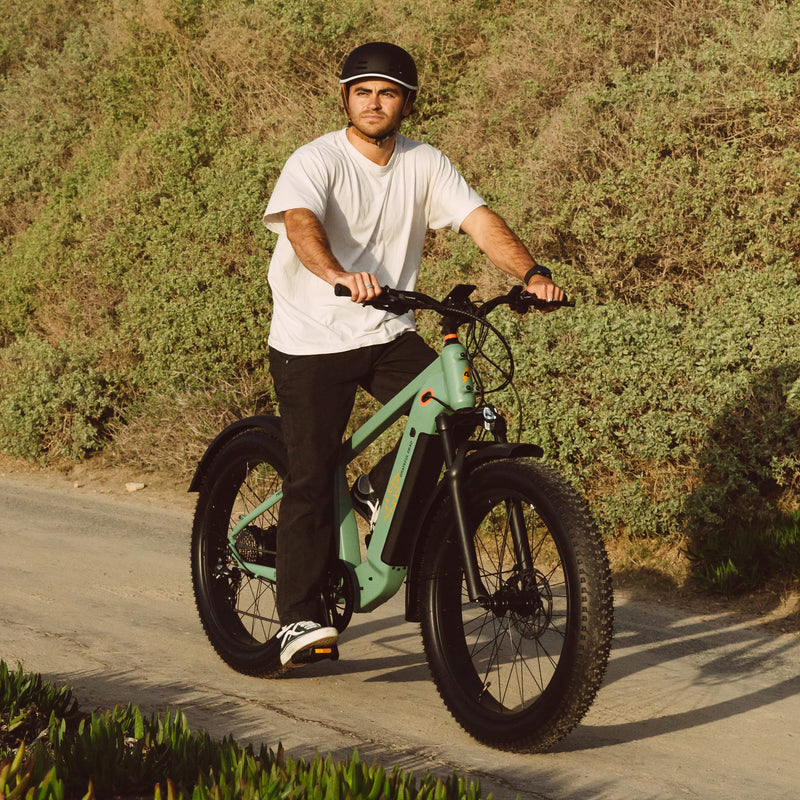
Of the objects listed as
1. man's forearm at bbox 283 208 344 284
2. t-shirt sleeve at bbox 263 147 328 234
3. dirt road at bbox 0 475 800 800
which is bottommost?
dirt road at bbox 0 475 800 800

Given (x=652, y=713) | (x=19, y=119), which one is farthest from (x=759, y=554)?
(x=19, y=119)

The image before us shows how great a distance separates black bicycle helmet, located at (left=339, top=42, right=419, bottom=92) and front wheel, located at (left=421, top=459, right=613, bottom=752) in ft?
5.22

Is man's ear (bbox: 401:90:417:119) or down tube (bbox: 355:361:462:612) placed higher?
man's ear (bbox: 401:90:417:119)

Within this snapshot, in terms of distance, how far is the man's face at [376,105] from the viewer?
15.1ft

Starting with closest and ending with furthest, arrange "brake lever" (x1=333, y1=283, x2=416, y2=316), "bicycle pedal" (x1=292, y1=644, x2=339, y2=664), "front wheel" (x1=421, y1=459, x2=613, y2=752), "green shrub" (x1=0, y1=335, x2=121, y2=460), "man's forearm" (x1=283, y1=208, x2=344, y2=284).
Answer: "front wheel" (x1=421, y1=459, x2=613, y2=752) → "brake lever" (x1=333, y1=283, x2=416, y2=316) → "man's forearm" (x1=283, y1=208, x2=344, y2=284) → "bicycle pedal" (x1=292, y1=644, x2=339, y2=664) → "green shrub" (x1=0, y1=335, x2=121, y2=460)

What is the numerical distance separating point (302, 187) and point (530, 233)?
6472mm

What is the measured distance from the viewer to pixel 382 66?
4.50m

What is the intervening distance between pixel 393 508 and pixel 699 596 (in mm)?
3090

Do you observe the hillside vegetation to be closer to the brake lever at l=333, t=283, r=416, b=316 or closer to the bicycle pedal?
the bicycle pedal

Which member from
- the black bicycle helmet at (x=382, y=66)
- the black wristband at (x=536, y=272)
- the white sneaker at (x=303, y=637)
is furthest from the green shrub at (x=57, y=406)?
the black wristband at (x=536, y=272)

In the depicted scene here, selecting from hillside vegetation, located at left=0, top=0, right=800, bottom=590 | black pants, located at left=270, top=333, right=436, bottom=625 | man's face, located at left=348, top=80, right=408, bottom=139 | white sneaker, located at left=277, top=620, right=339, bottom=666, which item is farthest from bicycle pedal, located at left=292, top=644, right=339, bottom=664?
hillside vegetation, located at left=0, top=0, right=800, bottom=590

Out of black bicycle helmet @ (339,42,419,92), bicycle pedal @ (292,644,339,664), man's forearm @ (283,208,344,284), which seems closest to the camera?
man's forearm @ (283,208,344,284)

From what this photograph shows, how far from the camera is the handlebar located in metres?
4.18

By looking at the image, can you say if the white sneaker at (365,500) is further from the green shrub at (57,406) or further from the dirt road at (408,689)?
the green shrub at (57,406)
